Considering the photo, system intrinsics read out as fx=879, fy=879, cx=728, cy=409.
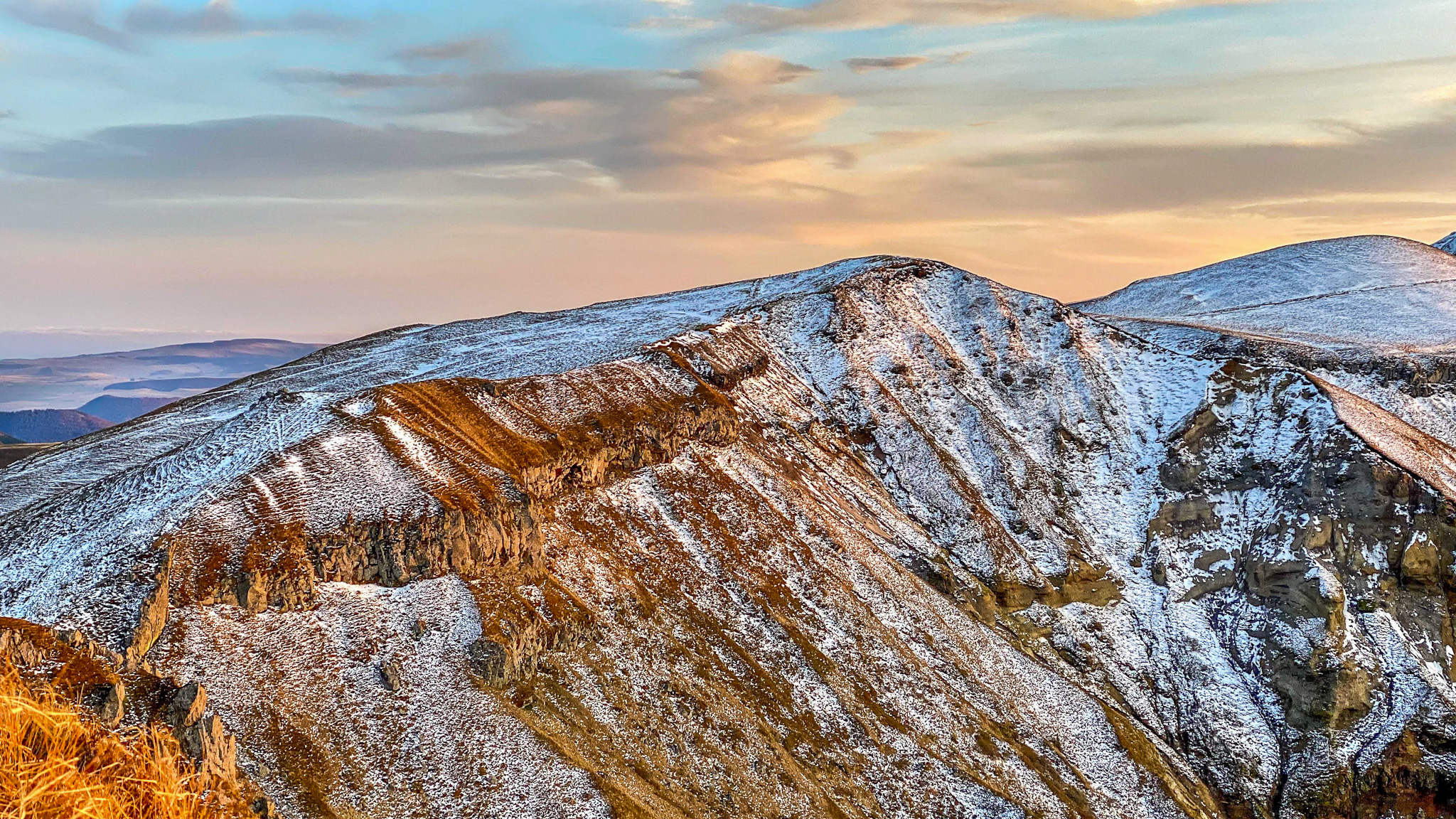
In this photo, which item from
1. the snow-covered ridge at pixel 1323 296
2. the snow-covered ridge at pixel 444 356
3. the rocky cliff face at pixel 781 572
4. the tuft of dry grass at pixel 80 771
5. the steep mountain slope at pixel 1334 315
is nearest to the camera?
the tuft of dry grass at pixel 80 771

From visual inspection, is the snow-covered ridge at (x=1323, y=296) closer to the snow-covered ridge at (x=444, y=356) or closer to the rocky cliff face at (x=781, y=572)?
the rocky cliff face at (x=781, y=572)

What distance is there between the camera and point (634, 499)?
78625 millimetres

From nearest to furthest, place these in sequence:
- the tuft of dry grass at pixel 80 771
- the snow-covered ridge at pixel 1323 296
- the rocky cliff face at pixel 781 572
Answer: the tuft of dry grass at pixel 80 771 → the rocky cliff face at pixel 781 572 → the snow-covered ridge at pixel 1323 296

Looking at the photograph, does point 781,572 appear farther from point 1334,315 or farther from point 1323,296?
point 1323,296

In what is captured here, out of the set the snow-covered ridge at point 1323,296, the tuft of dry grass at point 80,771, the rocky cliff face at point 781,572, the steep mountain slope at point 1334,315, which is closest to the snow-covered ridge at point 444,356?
the rocky cliff face at point 781,572

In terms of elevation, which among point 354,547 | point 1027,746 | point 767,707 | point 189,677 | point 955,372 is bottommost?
point 1027,746

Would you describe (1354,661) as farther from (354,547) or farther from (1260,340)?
(354,547)

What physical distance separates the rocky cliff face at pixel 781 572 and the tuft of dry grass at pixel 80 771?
138 feet

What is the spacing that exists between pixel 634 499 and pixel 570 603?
16.3 meters

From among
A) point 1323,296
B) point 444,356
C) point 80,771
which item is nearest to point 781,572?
point 444,356

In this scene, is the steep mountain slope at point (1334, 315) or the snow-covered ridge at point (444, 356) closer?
the snow-covered ridge at point (444, 356)

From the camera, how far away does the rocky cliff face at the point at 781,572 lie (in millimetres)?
51219

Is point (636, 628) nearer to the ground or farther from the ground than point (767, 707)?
farther from the ground

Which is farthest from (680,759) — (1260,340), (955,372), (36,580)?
(1260,340)
